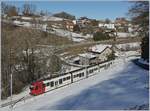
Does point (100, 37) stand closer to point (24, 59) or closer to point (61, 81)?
point (24, 59)

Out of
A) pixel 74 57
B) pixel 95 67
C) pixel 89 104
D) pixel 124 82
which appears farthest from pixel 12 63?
pixel 74 57

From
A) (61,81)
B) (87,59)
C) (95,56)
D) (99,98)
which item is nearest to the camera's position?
(99,98)

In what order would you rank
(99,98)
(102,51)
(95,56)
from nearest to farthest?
(99,98)
(95,56)
(102,51)

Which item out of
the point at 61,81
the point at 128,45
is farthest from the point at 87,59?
the point at 61,81

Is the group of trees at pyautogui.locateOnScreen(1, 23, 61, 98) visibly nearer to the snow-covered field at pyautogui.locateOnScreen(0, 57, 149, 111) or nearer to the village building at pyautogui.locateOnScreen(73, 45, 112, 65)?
the snow-covered field at pyautogui.locateOnScreen(0, 57, 149, 111)

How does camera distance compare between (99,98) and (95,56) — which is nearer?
(99,98)

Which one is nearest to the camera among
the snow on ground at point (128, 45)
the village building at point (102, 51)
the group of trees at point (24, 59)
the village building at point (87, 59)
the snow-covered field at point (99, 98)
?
the snow-covered field at point (99, 98)

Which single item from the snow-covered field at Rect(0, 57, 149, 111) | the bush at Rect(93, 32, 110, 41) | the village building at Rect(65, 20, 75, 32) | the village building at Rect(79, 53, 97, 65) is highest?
the village building at Rect(65, 20, 75, 32)

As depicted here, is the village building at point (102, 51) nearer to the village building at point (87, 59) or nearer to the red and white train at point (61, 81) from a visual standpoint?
the village building at point (87, 59)

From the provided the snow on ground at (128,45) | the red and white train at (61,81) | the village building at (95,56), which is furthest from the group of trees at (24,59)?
the snow on ground at (128,45)

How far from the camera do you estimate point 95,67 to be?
28.8 meters

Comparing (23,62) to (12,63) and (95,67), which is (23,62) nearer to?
(12,63)

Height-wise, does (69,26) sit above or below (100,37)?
above

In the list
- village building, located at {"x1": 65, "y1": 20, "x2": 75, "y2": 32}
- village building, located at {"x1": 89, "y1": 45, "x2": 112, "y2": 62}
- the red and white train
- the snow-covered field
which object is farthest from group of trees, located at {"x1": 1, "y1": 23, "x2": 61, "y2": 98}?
village building, located at {"x1": 65, "y1": 20, "x2": 75, "y2": 32}
